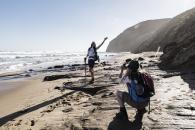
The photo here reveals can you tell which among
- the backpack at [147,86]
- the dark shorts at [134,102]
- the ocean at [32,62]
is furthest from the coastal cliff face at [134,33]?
the backpack at [147,86]

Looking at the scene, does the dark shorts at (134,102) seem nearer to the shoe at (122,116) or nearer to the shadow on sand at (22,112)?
the shoe at (122,116)

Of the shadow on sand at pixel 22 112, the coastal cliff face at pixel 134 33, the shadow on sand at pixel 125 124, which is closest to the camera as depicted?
the shadow on sand at pixel 125 124

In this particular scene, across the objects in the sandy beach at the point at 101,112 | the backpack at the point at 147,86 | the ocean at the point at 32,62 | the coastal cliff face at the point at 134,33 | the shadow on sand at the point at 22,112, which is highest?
the coastal cliff face at the point at 134,33

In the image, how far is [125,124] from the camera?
7398mm

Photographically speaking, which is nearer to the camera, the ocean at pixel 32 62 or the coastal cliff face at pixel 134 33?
the ocean at pixel 32 62

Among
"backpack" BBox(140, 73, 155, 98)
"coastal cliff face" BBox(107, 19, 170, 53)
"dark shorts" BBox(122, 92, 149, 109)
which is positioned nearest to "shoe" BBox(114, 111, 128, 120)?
"dark shorts" BBox(122, 92, 149, 109)

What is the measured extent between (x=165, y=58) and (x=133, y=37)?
118m

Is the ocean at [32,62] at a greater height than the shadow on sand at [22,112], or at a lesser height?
lesser

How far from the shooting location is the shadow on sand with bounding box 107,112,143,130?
717 cm

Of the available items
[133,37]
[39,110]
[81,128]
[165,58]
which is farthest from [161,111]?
[133,37]

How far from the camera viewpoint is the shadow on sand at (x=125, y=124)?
7.17 meters

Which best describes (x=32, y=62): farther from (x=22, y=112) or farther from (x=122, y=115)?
(x=122, y=115)

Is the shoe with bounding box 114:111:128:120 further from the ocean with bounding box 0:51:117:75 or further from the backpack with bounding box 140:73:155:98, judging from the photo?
the ocean with bounding box 0:51:117:75

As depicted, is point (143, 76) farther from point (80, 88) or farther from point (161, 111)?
point (80, 88)
